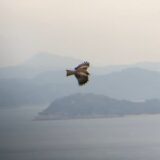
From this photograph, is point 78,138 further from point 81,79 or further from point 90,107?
point 81,79

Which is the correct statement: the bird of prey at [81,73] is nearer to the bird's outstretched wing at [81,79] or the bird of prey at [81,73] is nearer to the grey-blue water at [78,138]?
the bird's outstretched wing at [81,79]

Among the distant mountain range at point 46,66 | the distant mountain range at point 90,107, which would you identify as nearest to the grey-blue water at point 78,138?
the distant mountain range at point 90,107

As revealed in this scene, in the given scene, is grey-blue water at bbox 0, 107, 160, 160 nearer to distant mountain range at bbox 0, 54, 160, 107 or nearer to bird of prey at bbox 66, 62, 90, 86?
distant mountain range at bbox 0, 54, 160, 107

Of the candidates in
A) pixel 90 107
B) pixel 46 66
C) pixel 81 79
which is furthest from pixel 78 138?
pixel 46 66

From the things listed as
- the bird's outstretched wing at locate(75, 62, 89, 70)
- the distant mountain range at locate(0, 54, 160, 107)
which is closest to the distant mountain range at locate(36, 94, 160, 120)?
the distant mountain range at locate(0, 54, 160, 107)

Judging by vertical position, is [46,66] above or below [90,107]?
above
